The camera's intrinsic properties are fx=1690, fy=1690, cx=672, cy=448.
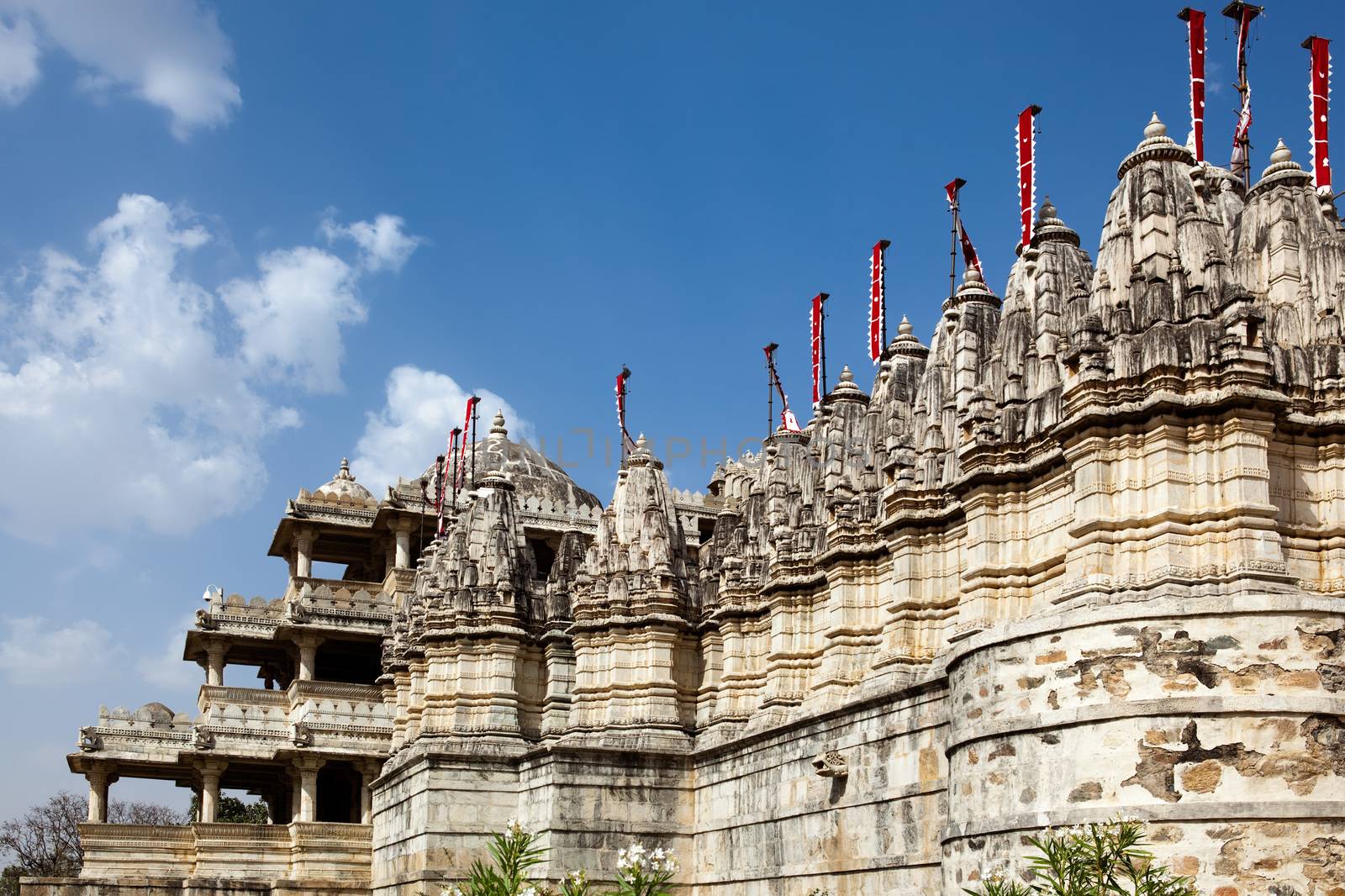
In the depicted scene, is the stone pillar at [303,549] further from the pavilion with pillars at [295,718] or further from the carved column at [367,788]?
the carved column at [367,788]

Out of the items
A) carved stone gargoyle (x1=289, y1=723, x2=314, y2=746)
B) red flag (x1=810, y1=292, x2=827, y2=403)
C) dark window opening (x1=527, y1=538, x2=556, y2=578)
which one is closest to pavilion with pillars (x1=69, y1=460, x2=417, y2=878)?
carved stone gargoyle (x1=289, y1=723, x2=314, y2=746)

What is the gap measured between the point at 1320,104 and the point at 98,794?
36.5 metres

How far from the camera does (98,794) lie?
46.7 m

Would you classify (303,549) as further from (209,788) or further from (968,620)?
(968,620)

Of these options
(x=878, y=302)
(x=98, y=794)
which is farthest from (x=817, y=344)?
(x=98, y=794)

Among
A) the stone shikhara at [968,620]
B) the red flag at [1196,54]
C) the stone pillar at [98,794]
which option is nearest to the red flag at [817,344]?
the stone shikhara at [968,620]

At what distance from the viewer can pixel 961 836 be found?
2027 centimetres

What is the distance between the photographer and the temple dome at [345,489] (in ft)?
172

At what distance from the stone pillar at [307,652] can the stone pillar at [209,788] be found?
11.8 feet

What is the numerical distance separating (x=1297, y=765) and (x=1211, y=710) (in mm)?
1023

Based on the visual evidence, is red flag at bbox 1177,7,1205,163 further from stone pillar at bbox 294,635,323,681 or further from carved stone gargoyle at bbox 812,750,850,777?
stone pillar at bbox 294,635,323,681

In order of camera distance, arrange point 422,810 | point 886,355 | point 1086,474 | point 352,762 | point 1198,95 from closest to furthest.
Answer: point 1086,474 < point 1198,95 < point 886,355 < point 422,810 < point 352,762

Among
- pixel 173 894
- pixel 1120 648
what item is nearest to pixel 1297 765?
pixel 1120 648

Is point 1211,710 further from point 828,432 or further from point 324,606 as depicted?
point 324,606
